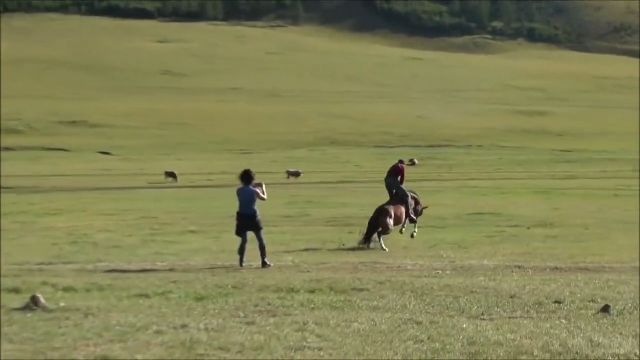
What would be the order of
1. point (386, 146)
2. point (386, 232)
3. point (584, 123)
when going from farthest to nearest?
point (584, 123)
point (386, 146)
point (386, 232)

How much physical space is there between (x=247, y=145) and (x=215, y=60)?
92.6 m

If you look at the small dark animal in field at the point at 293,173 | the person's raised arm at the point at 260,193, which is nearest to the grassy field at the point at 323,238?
the small dark animal in field at the point at 293,173

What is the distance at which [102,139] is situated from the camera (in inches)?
565

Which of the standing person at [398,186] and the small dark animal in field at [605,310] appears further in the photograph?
the small dark animal in field at [605,310]

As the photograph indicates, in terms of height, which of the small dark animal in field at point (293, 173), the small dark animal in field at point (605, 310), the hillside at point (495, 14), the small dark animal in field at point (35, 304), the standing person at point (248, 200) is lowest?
the small dark animal in field at point (35, 304)

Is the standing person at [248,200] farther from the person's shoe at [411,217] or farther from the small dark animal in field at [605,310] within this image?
the small dark animal in field at [605,310]

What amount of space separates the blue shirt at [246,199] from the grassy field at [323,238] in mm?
754

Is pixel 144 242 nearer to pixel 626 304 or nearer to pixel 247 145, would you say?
pixel 626 304

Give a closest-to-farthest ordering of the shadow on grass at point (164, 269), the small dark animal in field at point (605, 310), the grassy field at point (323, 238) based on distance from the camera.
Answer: the grassy field at point (323, 238), the small dark animal in field at point (605, 310), the shadow on grass at point (164, 269)

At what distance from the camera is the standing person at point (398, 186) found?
5.12m

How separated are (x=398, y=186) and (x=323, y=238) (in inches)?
539

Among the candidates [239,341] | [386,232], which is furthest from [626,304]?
[386,232]

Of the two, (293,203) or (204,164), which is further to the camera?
(204,164)

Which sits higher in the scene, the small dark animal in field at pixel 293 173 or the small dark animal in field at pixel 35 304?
the small dark animal in field at pixel 293 173
